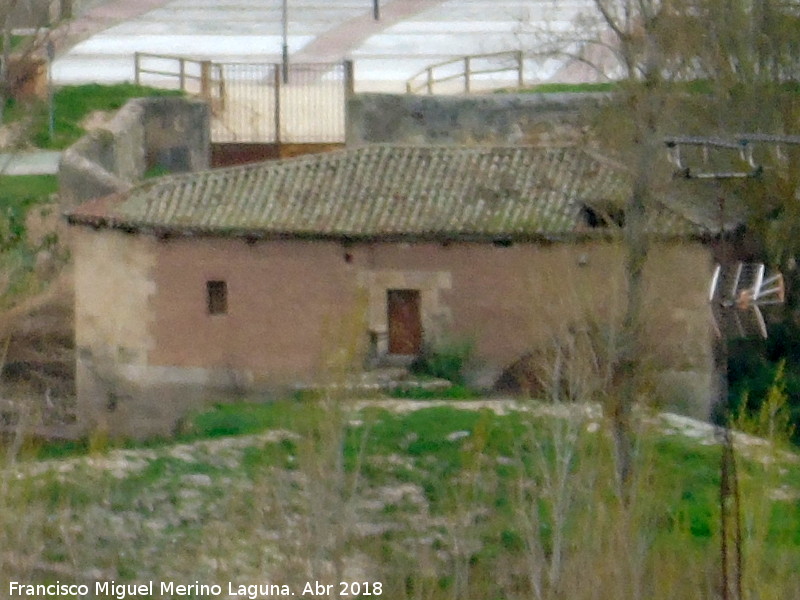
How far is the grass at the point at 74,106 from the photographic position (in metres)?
26.2

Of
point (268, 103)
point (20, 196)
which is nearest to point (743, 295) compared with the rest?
point (20, 196)

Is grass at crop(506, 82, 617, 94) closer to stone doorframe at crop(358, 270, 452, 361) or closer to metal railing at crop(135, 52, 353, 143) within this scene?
metal railing at crop(135, 52, 353, 143)

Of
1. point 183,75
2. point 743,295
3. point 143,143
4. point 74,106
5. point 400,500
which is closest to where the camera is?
point 743,295

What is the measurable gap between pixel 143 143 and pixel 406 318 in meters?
6.84

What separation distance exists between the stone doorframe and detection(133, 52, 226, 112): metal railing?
26.1 feet

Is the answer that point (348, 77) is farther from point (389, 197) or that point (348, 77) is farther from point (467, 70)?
point (389, 197)

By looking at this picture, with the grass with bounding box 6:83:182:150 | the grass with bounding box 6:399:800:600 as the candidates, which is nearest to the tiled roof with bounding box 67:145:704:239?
the grass with bounding box 6:399:800:600

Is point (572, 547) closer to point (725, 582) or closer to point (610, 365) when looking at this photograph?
point (725, 582)

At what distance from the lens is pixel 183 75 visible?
28.4m

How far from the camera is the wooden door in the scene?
792 inches

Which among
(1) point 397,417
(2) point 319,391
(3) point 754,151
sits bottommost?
(1) point 397,417

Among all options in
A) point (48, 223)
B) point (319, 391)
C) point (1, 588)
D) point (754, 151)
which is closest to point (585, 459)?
point (319, 391)

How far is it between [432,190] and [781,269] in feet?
14.4

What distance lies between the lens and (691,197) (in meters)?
20.0
